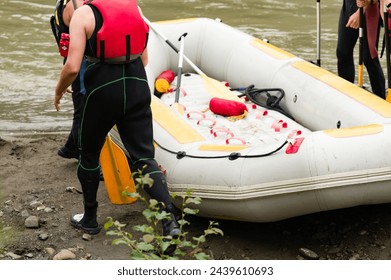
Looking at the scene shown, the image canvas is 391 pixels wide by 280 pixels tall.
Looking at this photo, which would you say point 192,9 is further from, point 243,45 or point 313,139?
point 313,139

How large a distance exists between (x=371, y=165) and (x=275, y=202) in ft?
1.55

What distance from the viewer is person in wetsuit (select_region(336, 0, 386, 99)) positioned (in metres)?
5.23

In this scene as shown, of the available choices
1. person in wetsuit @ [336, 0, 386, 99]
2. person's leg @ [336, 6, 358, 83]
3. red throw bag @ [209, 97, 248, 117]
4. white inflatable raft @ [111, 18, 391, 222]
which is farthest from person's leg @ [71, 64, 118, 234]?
→ person's leg @ [336, 6, 358, 83]

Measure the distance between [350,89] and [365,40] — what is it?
26.2 inches

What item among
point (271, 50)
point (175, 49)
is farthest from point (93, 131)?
point (175, 49)

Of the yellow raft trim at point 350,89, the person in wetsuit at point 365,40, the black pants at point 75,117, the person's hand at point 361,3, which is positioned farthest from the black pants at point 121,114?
the person in wetsuit at point 365,40

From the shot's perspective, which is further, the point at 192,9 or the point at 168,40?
the point at 192,9

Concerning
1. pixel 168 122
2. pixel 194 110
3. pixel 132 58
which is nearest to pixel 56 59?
pixel 194 110

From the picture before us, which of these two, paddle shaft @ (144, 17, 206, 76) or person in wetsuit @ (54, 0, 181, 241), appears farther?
paddle shaft @ (144, 17, 206, 76)

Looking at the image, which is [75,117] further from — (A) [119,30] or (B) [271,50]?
(B) [271,50]

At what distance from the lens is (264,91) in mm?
5504

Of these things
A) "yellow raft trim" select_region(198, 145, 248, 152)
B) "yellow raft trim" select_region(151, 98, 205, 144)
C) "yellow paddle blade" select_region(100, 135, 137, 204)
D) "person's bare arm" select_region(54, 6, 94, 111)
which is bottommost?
"yellow paddle blade" select_region(100, 135, 137, 204)

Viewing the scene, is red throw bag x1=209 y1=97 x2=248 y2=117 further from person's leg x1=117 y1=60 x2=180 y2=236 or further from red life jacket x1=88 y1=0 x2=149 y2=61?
red life jacket x1=88 y1=0 x2=149 y2=61

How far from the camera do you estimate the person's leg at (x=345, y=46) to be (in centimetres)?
548
